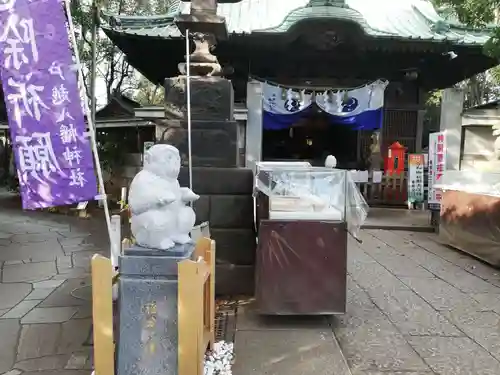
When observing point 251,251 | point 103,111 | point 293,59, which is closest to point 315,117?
point 293,59

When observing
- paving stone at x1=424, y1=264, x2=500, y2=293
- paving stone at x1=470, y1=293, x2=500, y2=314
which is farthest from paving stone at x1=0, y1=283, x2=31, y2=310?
paving stone at x1=424, y1=264, x2=500, y2=293

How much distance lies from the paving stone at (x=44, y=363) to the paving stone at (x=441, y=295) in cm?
385

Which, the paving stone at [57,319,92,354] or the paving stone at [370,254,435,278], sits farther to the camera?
the paving stone at [370,254,435,278]

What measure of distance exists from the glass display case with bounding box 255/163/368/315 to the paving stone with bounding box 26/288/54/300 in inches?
107

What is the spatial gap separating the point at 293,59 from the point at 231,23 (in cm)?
201

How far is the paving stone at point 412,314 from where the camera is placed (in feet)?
14.8

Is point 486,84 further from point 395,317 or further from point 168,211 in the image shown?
point 168,211

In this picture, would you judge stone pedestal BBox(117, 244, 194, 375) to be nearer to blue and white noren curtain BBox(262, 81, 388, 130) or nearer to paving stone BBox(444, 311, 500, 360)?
paving stone BBox(444, 311, 500, 360)

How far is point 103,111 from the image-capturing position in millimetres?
17484

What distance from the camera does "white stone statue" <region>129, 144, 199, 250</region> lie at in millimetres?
3074

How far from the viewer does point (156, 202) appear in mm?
3068

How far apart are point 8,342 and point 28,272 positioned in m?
2.67

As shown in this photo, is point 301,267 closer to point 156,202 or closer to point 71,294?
point 156,202

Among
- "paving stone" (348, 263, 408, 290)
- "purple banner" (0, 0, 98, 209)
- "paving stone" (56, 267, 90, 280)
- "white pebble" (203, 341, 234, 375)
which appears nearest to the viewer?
"white pebble" (203, 341, 234, 375)
